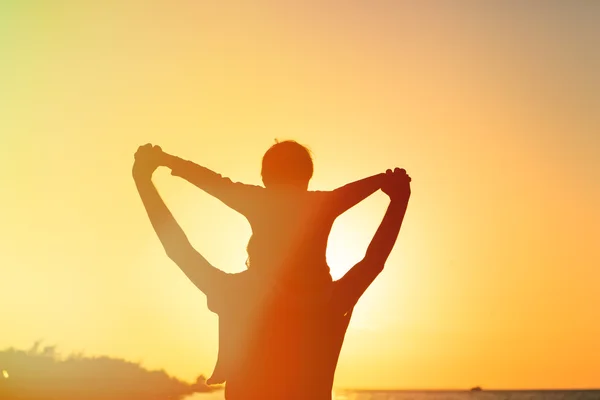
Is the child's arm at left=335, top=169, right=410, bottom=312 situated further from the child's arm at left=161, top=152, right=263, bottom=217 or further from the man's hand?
the man's hand

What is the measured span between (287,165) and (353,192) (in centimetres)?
33

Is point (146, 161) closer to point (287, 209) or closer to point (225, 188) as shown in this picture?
point (225, 188)

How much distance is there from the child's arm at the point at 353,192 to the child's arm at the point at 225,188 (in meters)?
0.35

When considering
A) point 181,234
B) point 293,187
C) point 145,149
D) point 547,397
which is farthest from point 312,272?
point 547,397

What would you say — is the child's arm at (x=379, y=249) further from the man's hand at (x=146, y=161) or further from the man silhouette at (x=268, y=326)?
the man's hand at (x=146, y=161)

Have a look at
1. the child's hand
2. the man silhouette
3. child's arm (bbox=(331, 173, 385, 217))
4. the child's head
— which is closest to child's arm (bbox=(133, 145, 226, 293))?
the man silhouette

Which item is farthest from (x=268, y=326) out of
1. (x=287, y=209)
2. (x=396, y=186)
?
(x=396, y=186)

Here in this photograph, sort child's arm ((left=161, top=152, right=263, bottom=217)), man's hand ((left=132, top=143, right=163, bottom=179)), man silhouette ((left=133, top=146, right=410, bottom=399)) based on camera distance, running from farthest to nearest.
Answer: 1. man's hand ((left=132, top=143, right=163, bottom=179))
2. child's arm ((left=161, top=152, right=263, bottom=217))
3. man silhouette ((left=133, top=146, right=410, bottom=399))

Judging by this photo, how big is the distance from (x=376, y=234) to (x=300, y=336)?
0.57m

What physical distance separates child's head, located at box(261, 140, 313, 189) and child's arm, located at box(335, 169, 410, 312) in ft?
1.26

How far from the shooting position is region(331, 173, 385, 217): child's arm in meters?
3.07

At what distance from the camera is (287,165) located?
10.1 ft

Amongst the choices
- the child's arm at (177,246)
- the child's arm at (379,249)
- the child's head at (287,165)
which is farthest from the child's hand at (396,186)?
the child's arm at (177,246)

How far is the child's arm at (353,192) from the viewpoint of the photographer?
307 cm
